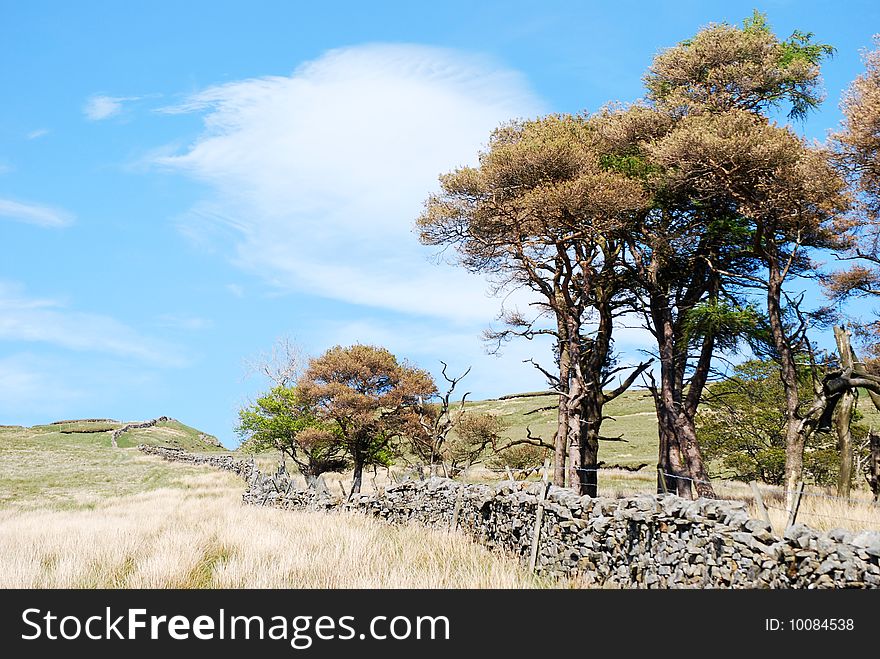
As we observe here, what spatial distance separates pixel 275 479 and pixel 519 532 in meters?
15.2

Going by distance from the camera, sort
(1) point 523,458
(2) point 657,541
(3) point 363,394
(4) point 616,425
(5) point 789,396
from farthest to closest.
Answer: (4) point 616,425 → (1) point 523,458 → (3) point 363,394 → (5) point 789,396 → (2) point 657,541

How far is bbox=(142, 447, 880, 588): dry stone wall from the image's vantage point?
324 inches

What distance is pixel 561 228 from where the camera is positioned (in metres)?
21.5

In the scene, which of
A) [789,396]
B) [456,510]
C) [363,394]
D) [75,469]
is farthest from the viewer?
[75,469]

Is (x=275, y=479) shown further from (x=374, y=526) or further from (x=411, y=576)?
(x=411, y=576)

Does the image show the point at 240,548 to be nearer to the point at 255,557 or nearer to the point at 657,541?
the point at 255,557

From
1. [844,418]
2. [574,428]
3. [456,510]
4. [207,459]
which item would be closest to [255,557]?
[456,510]

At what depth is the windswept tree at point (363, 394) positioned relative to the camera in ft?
112

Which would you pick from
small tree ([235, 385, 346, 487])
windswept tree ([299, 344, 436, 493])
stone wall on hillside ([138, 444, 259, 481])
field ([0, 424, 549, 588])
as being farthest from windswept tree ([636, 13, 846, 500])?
stone wall on hillside ([138, 444, 259, 481])

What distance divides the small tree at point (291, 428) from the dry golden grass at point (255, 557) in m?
19.7

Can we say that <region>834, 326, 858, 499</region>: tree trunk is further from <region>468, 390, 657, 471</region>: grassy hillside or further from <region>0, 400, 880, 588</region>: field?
<region>468, 390, 657, 471</region>: grassy hillside

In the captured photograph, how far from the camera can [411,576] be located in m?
9.75

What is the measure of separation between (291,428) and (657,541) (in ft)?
109

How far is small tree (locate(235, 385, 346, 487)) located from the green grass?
5603 mm
